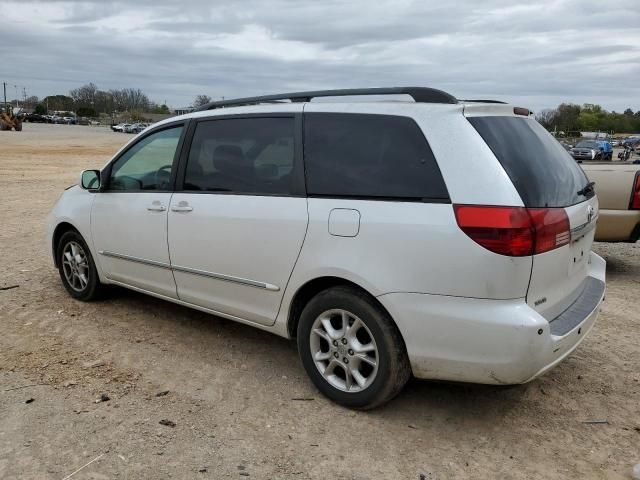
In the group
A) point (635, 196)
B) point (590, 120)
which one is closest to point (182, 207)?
point (635, 196)

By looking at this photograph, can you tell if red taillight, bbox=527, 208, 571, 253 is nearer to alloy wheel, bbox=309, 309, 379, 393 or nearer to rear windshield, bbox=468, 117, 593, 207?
rear windshield, bbox=468, 117, 593, 207

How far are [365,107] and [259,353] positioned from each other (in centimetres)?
201

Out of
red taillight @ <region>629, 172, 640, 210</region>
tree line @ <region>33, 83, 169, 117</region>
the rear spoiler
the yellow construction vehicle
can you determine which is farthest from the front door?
tree line @ <region>33, 83, 169, 117</region>

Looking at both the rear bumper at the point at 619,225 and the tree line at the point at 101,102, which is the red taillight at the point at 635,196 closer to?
the rear bumper at the point at 619,225

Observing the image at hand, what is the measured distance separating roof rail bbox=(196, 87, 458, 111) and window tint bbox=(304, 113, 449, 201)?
0.54 ft

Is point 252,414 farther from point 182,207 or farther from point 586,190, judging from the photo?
point 586,190

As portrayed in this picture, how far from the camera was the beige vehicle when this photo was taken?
6477mm

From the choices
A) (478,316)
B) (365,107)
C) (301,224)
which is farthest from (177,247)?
(478,316)

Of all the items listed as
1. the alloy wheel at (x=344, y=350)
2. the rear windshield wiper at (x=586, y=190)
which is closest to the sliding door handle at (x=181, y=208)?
the alloy wheel at (x=344, y=350)

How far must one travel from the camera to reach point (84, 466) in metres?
3.01

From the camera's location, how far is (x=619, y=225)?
256 inches

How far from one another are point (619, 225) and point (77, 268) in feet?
18.3

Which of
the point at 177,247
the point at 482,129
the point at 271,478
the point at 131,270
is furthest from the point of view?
the point at 131,270

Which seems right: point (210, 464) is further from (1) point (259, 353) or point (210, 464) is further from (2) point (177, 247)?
(2) point (177, 247)
